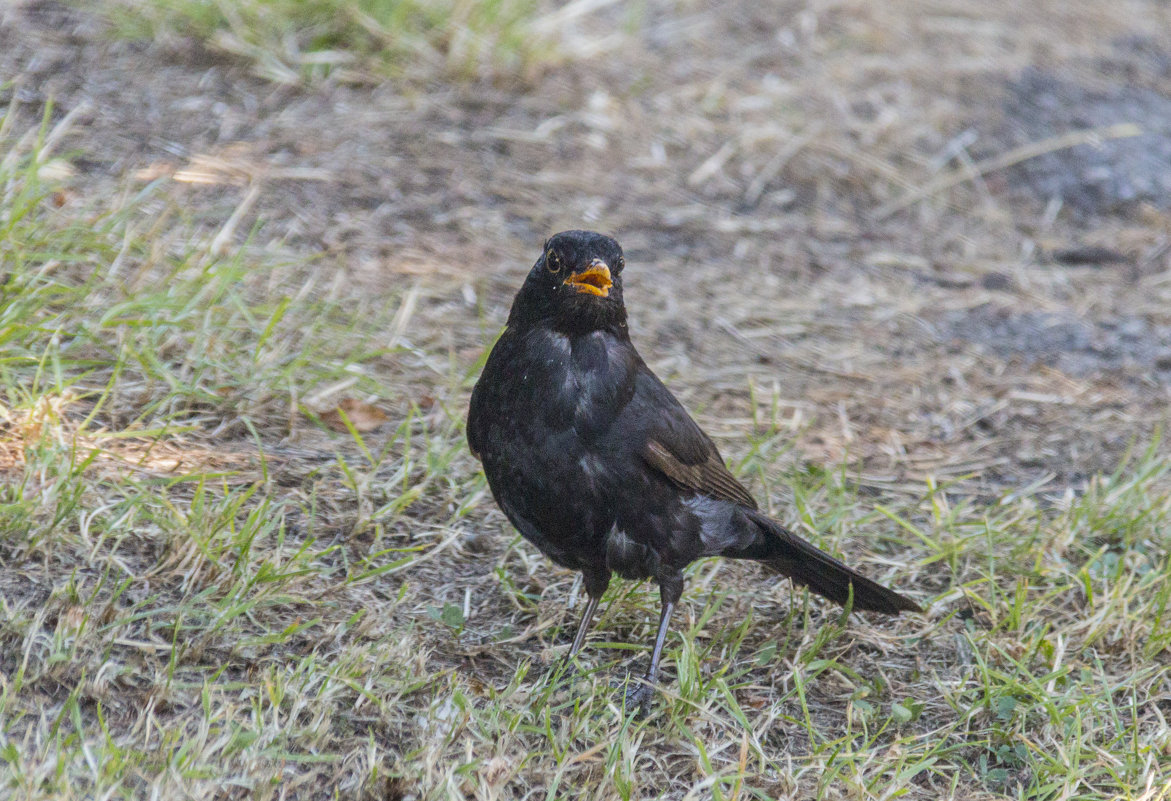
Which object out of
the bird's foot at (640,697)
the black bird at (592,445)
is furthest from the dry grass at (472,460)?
the black bird at (592,445)

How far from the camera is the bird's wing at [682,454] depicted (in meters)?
3.47

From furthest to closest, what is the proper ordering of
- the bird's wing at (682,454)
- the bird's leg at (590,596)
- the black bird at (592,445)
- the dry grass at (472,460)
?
the bird's leg at (590,596), the bird's wing at (682,454), the black bird at (592,445), the dry grass at (472,460)

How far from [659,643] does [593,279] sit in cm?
105

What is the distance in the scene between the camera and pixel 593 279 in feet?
11.3

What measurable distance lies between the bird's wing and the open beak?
342 mm

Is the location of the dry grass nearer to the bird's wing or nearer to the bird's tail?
the bird's tail

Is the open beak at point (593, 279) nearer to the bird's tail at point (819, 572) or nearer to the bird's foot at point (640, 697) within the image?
the bird's tail at point (819, 572)

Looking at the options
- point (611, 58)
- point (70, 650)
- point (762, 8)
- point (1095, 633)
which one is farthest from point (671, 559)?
point (762, 8)

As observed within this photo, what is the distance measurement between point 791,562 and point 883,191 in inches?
140

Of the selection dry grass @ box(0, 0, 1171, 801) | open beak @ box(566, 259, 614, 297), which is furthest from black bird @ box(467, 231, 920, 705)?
dry grass @ box(0, 0, 1171, 801)

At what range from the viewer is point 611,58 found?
292 inches

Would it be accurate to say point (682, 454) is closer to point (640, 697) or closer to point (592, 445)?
point (592, 445)

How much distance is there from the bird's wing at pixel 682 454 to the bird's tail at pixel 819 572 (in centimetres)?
12

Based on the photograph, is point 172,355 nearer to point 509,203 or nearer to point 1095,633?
point 509,203
